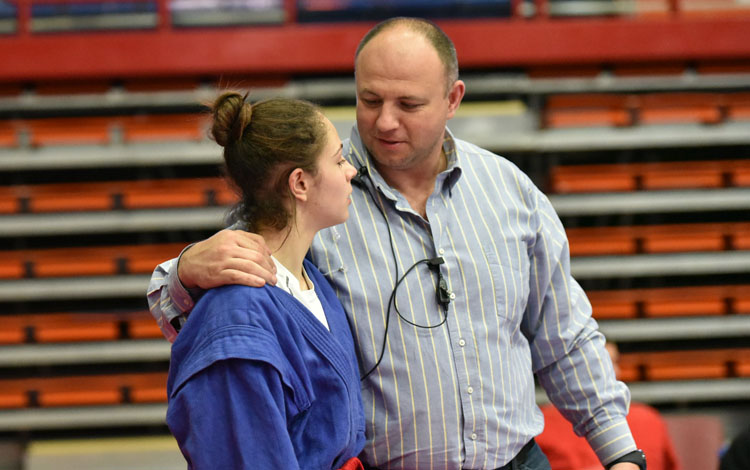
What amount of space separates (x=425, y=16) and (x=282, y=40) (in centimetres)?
71

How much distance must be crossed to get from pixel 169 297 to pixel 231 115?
38 centimetres

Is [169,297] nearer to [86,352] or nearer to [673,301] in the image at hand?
[86,352]

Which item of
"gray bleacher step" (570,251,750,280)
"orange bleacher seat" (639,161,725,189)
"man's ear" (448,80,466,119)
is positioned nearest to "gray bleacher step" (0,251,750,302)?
"gray bleacher step" (570,251,750,280)

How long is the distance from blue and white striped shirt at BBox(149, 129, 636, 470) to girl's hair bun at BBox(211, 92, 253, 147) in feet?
0.99

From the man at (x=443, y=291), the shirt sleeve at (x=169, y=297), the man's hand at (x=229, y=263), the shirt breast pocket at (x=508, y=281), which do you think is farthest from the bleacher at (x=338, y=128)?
the man's hand at (x=229, y=263)

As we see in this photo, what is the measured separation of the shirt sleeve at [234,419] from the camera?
124cm

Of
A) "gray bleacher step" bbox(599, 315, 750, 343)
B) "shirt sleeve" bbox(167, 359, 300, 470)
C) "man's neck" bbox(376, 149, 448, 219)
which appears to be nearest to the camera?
"shirt sleeve" bbox(167, 359, 300, 470)

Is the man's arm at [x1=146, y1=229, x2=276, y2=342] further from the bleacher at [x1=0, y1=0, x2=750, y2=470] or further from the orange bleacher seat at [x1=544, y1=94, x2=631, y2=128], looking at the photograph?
the orange bleacher seat at [x1=544, y1=94, x2=631, y2=128]

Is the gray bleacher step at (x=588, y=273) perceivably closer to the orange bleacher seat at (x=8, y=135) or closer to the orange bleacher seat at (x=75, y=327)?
the orange bleacher seat at (x=75, y=327)

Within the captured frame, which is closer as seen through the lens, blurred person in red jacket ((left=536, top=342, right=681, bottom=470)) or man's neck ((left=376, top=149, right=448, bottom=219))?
→ man's neck ((left=376, top=149, right=448, bottom=219))

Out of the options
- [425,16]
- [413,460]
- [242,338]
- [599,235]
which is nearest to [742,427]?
[599,235]

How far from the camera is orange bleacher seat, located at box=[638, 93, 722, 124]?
3.82 metres

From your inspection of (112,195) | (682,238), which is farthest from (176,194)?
(682,238)

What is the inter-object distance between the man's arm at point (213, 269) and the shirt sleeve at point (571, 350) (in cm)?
74
